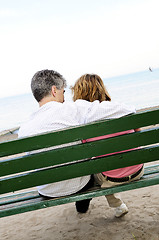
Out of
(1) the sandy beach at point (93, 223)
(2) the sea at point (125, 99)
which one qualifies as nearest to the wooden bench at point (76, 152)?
(2) the sea at point (125, 99)

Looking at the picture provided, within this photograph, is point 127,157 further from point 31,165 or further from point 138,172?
point 31,165

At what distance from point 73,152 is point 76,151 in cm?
2

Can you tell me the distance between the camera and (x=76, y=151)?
2.24m

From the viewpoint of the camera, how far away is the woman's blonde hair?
2955 mm

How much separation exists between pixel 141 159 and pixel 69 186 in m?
0.67

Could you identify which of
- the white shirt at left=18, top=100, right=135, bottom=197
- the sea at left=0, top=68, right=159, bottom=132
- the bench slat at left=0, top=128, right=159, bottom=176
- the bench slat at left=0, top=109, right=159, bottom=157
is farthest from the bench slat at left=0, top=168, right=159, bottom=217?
the sea at left=0, top=68, right=159, bottom=132

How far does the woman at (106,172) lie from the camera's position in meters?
2.63

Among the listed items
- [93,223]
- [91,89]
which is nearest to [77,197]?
[91,89]

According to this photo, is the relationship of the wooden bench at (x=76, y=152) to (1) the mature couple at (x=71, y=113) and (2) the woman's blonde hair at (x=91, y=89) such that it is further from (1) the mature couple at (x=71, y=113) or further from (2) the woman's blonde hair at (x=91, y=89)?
(2) the woman's blonde hair at (x=91, y=89)

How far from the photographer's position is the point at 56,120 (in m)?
2.50

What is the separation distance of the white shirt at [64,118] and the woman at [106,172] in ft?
0.61

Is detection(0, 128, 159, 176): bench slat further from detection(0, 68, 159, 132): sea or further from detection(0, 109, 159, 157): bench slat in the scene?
detection(0, 68, 159, 132): sea

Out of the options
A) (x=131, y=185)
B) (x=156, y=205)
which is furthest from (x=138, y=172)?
(x=156, y=205)

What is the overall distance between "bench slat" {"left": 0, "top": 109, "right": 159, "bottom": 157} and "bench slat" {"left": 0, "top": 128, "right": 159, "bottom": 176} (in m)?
0.07
